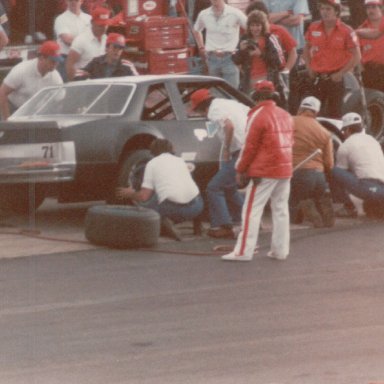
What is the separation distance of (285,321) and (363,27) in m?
11.3

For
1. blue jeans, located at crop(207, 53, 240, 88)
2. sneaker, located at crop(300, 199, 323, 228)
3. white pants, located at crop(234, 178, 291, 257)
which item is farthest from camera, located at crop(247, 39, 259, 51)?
white pants, located at crop(234, 178, 291, 257)

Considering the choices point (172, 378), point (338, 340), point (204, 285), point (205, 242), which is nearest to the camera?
point (172, 378)

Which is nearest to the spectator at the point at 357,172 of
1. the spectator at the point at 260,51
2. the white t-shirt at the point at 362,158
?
the white t-shirt at the point at 362,158

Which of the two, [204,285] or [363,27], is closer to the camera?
[204,285]

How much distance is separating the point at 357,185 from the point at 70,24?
506 centimetres

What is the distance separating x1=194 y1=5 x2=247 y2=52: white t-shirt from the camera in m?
20.5

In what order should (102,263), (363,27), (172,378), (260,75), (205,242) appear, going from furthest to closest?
(363,27) → (260,75) → (205,242) → (102,263) → (172,378)

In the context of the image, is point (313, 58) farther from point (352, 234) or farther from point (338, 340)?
point (338, 340)

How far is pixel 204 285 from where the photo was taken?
12445 mm

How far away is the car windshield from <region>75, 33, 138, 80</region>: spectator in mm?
1504

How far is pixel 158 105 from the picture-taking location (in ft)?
55.1

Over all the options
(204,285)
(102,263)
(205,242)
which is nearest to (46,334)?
(204,285)

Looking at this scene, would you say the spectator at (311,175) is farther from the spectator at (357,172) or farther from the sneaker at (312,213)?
the spectator at (357,172)

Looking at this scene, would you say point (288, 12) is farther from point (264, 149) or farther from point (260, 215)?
point (260, 215)
